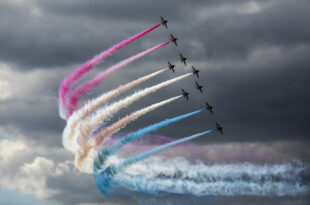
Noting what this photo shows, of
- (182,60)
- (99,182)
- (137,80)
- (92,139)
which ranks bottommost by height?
(99,182)

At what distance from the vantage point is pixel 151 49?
11900 centimetres

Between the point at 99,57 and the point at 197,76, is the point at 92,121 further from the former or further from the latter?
the point at 197,76

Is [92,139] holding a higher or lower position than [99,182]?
higher

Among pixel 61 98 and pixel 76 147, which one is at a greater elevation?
pixel 61 98

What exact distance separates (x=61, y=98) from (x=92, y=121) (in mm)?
8110

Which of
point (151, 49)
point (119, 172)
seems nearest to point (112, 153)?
point (119, 172)

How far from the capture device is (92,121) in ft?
389

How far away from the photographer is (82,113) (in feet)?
392

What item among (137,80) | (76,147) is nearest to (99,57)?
(137,80)

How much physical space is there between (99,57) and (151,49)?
10231 millimetres

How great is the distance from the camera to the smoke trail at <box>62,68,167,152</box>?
118188 millimetres

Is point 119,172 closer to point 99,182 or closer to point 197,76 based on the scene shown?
point 99,182

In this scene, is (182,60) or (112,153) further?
(182,60)

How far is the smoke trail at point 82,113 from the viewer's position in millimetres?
118188
